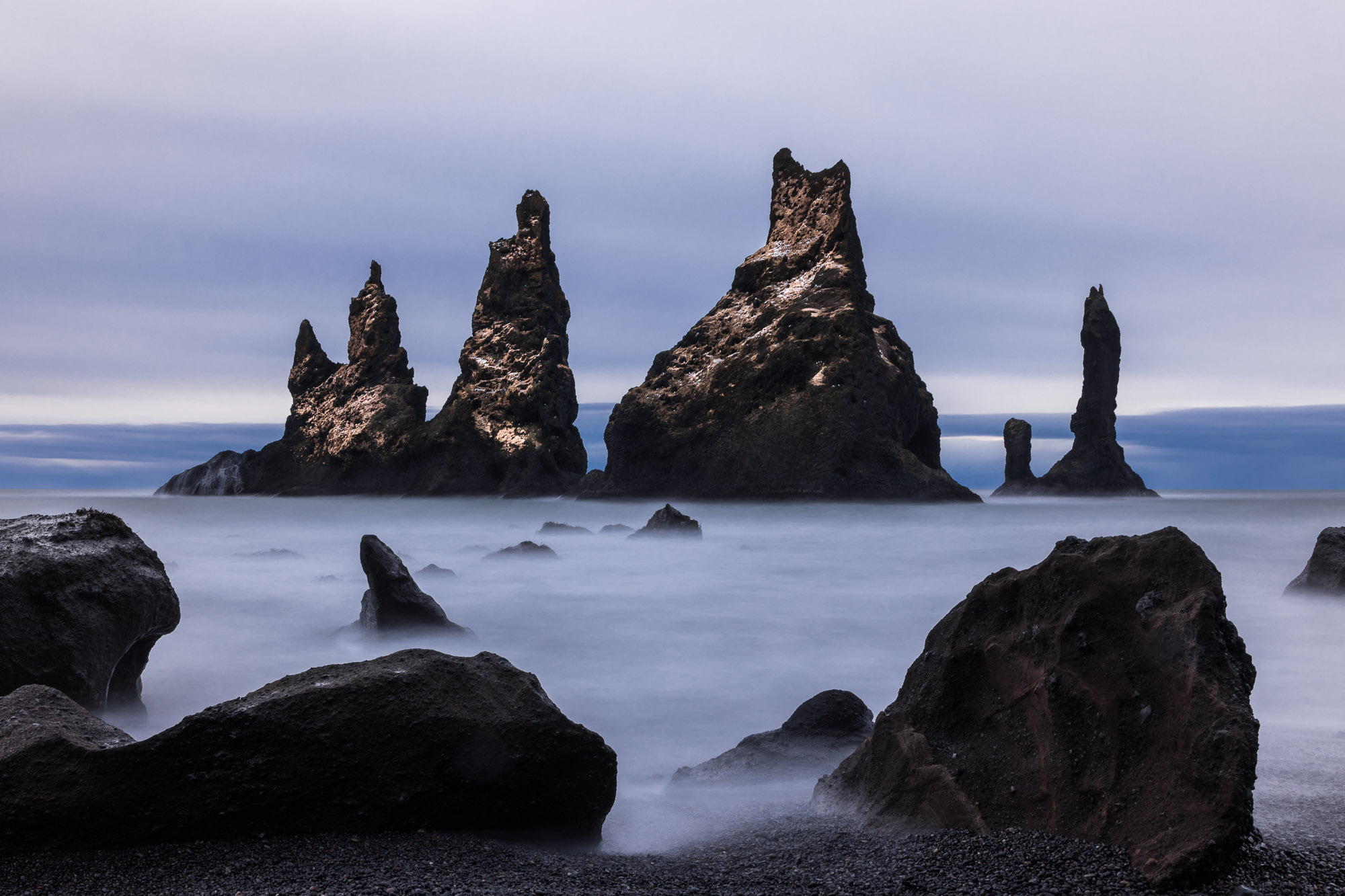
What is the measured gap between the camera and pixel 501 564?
16891 millimetres

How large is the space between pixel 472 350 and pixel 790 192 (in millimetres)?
22800

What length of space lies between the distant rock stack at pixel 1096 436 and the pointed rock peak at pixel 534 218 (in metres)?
35.7

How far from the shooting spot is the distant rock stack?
58031 mm

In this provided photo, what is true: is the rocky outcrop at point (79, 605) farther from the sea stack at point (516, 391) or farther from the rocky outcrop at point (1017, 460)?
the rocky outcrop at point (1017, 460)

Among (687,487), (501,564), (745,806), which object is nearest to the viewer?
(745,806)

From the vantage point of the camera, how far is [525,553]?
17484 mm

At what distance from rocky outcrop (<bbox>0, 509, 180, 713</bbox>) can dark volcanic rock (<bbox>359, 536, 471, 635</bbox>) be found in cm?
260

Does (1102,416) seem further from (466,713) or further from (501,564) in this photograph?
(466,713)

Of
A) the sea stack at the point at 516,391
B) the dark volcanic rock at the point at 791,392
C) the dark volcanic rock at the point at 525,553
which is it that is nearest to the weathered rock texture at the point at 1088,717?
the dark volcanic rock at the point at 525,553

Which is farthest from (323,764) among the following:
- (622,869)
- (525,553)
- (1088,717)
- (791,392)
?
(791,392)

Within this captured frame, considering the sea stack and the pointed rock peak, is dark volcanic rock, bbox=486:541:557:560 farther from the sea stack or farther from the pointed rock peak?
the pointed rock peak

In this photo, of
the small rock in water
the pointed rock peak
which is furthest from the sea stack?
the small rock in water

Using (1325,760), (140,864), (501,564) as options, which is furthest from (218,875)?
(501,564)

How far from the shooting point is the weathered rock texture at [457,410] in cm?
5344
